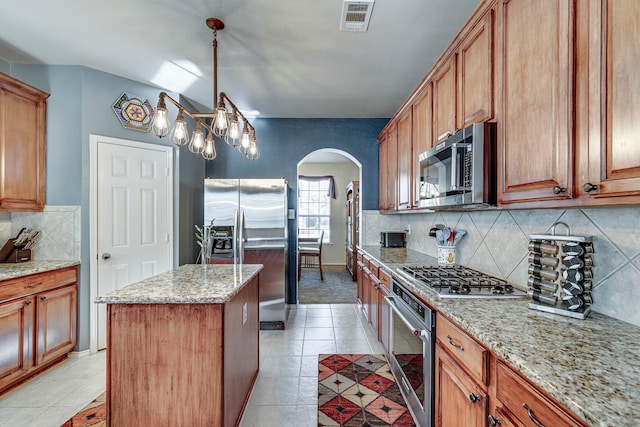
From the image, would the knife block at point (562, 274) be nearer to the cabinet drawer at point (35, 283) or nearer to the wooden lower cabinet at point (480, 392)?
the wooden lower cabinet at point (480, 392)

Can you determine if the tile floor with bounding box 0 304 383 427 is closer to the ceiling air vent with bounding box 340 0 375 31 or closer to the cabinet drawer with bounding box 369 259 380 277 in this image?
the cabinet drawer with bounding box 369 259 380 277

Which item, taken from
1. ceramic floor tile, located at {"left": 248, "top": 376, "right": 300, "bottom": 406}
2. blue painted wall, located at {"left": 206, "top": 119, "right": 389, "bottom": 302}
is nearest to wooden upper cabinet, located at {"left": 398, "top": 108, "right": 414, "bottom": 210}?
blue painted wall, located at {"left": 206, "top": 119, "right": 389, "bottom": 302}

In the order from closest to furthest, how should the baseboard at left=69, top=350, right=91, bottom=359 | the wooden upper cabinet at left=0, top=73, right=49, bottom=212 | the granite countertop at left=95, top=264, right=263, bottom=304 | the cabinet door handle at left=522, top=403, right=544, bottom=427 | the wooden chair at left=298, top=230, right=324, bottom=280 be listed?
the cabinet door handle at left=522, top=403, right=544, bottom=427 < the granite countertop at left=95, top=264, right=263, bottom=304 < the wooden upper cabinet at left=0, top=73, right=49, bottom=212 < the baseboard at left=69, top=350, right=91, bottom=359 < the wooden chair at left=298, top=230, right=324, bottom=280

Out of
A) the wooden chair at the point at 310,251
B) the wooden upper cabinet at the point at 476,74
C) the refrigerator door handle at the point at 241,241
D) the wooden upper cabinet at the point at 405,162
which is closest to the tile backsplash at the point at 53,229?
the refrigerator door handle at the point at 241,241

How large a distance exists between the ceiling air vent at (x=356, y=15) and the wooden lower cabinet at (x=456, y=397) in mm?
2097

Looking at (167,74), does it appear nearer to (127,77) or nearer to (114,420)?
(127,77)

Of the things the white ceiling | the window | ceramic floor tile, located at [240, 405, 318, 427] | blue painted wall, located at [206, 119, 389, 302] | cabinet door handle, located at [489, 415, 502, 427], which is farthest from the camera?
the window

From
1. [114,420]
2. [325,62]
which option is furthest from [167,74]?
[114,420]

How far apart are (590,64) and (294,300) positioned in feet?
12.9

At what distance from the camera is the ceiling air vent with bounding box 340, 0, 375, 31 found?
1.99 m

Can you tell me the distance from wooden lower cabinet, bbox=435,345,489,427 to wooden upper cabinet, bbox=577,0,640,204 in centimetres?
81

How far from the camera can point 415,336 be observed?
5.71ft

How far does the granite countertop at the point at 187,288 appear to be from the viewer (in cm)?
150

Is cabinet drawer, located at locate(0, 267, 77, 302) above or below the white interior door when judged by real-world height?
below
